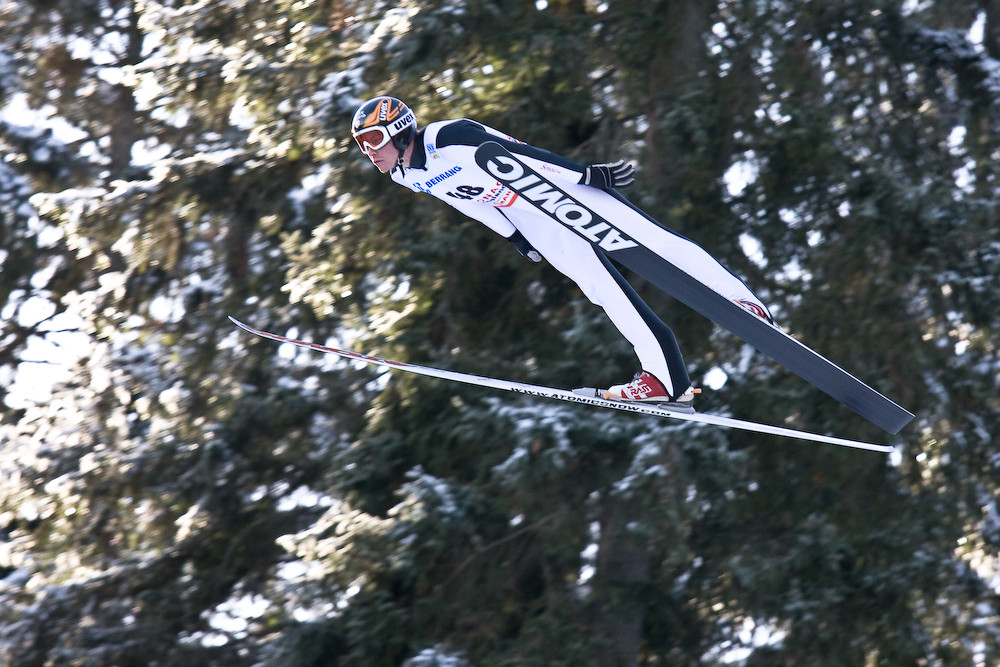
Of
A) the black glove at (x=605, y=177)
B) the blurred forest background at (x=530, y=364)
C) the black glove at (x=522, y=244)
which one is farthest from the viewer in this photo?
the blurred forest background at (x=530, y=364)

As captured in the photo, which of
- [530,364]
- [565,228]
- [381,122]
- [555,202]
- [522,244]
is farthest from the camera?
[530,364]

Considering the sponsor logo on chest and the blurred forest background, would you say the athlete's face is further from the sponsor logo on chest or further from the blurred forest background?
the blurred forest background

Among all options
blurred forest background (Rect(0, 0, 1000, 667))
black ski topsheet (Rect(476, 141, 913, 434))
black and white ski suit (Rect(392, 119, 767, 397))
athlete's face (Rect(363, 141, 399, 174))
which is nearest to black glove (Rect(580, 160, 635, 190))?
black and white ski suit (Rect(392, 119, 767, 397))

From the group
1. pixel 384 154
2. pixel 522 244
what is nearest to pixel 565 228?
pixel 522 244

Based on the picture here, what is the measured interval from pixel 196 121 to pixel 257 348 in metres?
2.05

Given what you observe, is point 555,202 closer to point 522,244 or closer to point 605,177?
point 605,177

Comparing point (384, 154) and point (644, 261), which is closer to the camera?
point (384, 154)

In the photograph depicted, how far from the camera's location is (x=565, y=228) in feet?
17.4

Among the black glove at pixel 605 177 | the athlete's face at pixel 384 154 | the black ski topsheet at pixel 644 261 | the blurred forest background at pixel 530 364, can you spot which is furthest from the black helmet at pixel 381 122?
the blurred forest background at pixel 530 364

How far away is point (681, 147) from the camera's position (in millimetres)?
8484

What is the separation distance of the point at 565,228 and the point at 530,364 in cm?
366

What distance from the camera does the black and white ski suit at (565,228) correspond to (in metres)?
4.86

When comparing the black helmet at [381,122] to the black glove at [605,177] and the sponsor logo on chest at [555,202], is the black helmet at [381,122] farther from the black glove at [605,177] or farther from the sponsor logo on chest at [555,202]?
the black glove at [605,177]

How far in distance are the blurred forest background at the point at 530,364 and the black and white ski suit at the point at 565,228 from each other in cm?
258
